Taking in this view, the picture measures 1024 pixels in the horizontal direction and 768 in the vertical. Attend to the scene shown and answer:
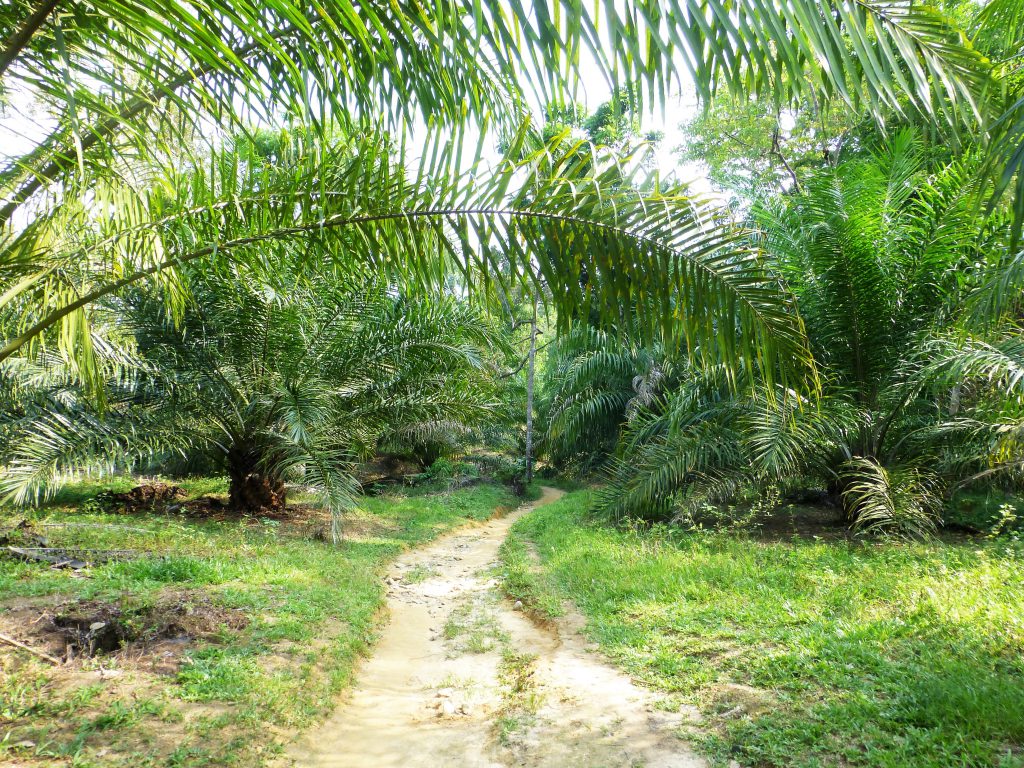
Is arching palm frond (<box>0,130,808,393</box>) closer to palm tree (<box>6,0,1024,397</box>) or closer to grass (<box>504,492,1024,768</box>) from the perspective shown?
palm tree (<box>6,0,1024,397</box>)

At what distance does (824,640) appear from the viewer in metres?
3.86

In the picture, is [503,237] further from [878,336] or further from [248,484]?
[248,484]

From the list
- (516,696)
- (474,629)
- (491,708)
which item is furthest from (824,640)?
(474,629)

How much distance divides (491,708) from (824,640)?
202 cm

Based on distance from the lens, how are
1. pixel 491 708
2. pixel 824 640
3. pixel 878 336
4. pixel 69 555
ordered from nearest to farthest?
pixel 491 708 < pixel 824 640 < pixel 69 555 < pixel 878 336

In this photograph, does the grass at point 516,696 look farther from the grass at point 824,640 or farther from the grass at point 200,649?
the grass at point 200,649

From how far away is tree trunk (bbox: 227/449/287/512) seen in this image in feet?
30.0

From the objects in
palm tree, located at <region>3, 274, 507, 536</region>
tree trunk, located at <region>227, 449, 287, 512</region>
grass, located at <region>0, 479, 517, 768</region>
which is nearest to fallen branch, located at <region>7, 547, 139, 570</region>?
grass, located at <region>0, 479, 517, 768</region>

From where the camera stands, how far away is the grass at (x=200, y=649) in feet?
9.42

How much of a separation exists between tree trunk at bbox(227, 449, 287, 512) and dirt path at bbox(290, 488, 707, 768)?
464cm

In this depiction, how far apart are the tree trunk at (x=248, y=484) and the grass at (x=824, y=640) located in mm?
4629

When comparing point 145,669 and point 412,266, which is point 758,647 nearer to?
point 412,266

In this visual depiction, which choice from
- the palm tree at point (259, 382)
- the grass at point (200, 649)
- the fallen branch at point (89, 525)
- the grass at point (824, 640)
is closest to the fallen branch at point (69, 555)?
the grass at point (200, 649)

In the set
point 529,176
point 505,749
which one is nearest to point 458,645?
point 505,749
